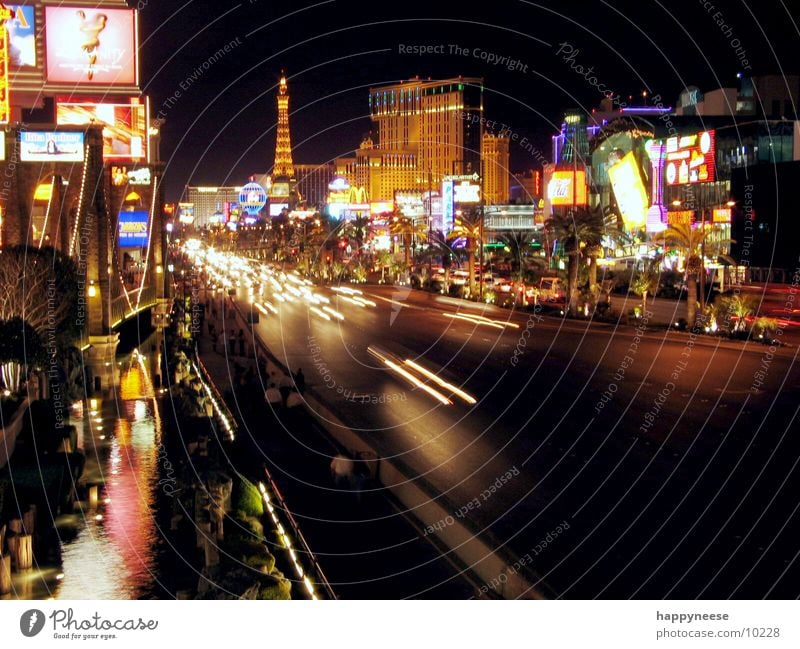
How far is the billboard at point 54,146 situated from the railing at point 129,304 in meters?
5.73

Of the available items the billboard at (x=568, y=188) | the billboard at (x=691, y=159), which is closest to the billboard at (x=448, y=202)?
the billboard at (x=568, y=188)

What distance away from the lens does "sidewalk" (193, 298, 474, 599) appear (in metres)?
13.1

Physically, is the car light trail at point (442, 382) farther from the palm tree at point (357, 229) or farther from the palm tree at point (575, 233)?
the palm tree at point (357, 229)

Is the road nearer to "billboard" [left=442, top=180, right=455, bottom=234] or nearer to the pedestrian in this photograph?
the pedestrian

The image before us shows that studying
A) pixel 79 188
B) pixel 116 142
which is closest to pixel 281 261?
pixel 116 142

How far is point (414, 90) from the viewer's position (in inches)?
6496

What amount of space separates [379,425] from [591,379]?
317 inches

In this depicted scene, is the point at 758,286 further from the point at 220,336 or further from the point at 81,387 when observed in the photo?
the point at 81,387

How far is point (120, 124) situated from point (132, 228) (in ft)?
20.5

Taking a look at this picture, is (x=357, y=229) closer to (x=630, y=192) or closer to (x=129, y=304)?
(x=630, y=192)

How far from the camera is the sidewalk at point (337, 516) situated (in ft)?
43.1

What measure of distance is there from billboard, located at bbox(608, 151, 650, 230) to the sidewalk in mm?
64971

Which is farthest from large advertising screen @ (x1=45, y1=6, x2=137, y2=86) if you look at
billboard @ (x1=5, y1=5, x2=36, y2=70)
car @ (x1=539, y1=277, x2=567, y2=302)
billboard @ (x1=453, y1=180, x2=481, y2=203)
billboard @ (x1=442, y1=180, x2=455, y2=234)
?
billboard @ (x1=453, y1=180, x2=481, y2=203)

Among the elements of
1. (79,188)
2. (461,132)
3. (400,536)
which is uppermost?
(461,132)
